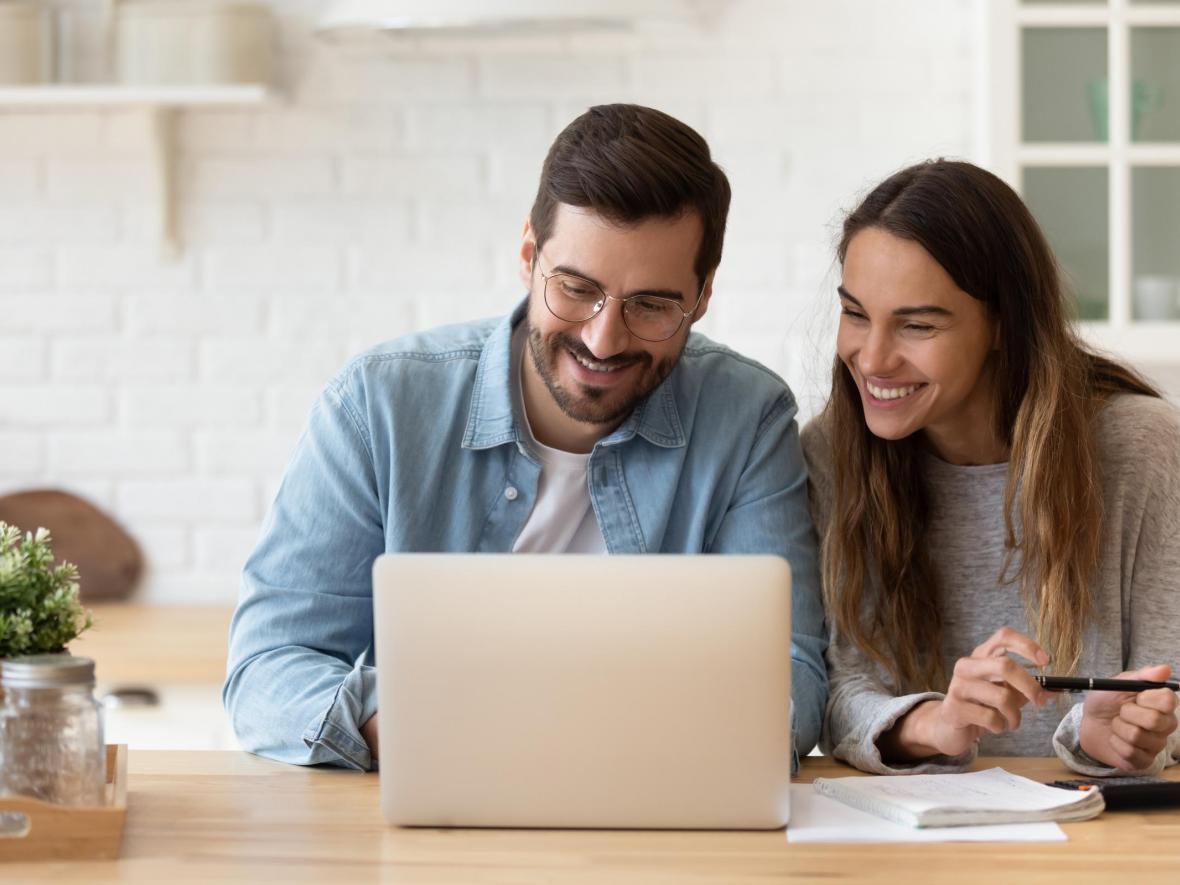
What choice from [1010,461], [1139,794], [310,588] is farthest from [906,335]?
[310,588]

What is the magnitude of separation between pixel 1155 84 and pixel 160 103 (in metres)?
1.95

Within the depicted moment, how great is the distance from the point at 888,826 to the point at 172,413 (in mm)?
2226

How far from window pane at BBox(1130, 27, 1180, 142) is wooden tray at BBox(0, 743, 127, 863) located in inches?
93.1

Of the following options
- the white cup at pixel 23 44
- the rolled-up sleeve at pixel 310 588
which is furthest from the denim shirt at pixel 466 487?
the white cup at pixel 23 44

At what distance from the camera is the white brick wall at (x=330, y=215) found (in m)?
3.09

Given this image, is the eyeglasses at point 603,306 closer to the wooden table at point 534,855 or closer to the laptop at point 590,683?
the laptop at point 590,683

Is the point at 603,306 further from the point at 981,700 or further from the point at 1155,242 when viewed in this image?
the point at 1155,242

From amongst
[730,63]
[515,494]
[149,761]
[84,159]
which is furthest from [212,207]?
[149,761]

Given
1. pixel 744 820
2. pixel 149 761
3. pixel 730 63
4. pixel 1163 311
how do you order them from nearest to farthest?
pixel 744 820, pixel 149 761, pixel 1163 311, pixel 730 63

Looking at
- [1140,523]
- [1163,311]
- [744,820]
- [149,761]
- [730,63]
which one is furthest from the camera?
[730,63]

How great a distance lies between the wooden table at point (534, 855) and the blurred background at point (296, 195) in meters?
1.71

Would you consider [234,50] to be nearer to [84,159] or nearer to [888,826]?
[84,159]

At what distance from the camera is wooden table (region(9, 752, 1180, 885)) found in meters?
1.19

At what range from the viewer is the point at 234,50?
2.97 meters
